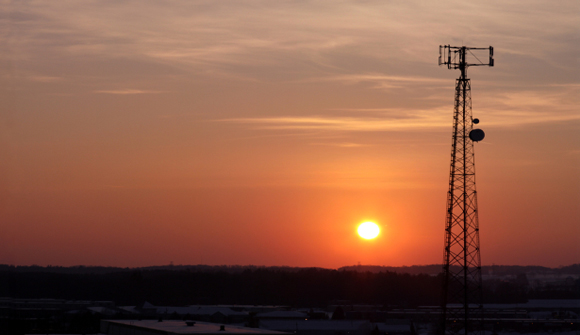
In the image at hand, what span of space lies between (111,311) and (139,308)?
7253 millimetres

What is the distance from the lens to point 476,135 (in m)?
49.3

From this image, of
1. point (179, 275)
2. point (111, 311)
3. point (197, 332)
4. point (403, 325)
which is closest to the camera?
point (197, 332)

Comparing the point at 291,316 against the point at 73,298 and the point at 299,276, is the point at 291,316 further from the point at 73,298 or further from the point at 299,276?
the point at 73,298

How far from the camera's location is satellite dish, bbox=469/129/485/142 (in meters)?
49.3

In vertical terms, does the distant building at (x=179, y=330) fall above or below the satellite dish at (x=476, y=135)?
below

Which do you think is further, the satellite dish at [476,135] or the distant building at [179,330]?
the satellite dish at [476,135]

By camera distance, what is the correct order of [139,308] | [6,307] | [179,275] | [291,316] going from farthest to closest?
[179,275] < [139,308] < [291,316] < [6,307]

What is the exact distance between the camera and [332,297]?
484ft

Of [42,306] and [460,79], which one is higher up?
[460,79]

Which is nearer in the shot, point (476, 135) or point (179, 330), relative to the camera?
point (179, 330)

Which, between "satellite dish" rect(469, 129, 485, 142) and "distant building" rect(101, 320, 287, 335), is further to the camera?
"satellite dish" rect(469, 129, 485, 142)

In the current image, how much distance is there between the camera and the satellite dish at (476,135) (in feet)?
162

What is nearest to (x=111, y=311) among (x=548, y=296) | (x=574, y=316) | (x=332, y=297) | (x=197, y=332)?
(x=332, y=297)

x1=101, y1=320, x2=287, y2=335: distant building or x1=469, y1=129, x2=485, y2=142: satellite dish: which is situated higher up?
x1=469, y1=129, x2=485, y2=142: satellite dish
